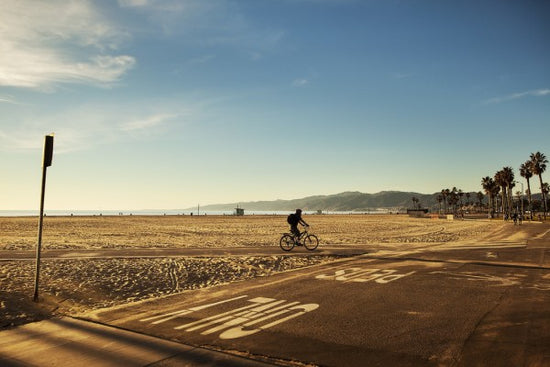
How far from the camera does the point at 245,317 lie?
244 inches

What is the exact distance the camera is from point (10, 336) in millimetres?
5285

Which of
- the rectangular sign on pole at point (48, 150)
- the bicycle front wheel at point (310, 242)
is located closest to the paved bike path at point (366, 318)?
the rectangular sign on pole at point (48, 150)

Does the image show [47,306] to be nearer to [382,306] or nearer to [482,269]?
[382,306]

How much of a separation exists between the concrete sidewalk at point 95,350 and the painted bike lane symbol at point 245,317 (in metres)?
0.69

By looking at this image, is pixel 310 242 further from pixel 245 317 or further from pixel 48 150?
pixel 48 150

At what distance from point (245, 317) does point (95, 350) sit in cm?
244

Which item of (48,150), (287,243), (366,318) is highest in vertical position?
(48,150)

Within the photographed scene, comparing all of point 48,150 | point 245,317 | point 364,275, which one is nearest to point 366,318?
point 245,317

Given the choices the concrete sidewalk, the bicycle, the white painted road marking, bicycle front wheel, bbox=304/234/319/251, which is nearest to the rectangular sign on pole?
the concrete sidewalk

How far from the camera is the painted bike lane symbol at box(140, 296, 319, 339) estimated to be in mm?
5543

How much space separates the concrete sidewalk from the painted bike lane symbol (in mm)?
690

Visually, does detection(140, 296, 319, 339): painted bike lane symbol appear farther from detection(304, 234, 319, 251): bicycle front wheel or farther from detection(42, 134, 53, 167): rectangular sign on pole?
detection(304, 234, 319, 251): bicycle front wheel

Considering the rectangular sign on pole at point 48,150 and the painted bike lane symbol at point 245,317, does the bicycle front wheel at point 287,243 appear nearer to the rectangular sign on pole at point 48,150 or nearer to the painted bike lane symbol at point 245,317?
the painted bike lane symbol at point 245,317

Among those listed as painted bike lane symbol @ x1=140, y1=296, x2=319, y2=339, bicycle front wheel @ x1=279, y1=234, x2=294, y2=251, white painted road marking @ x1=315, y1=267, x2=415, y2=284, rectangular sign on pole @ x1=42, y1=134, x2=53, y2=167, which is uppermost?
rectangular sign on pole @ x1=42, y1=134, x2=53, y2=167
